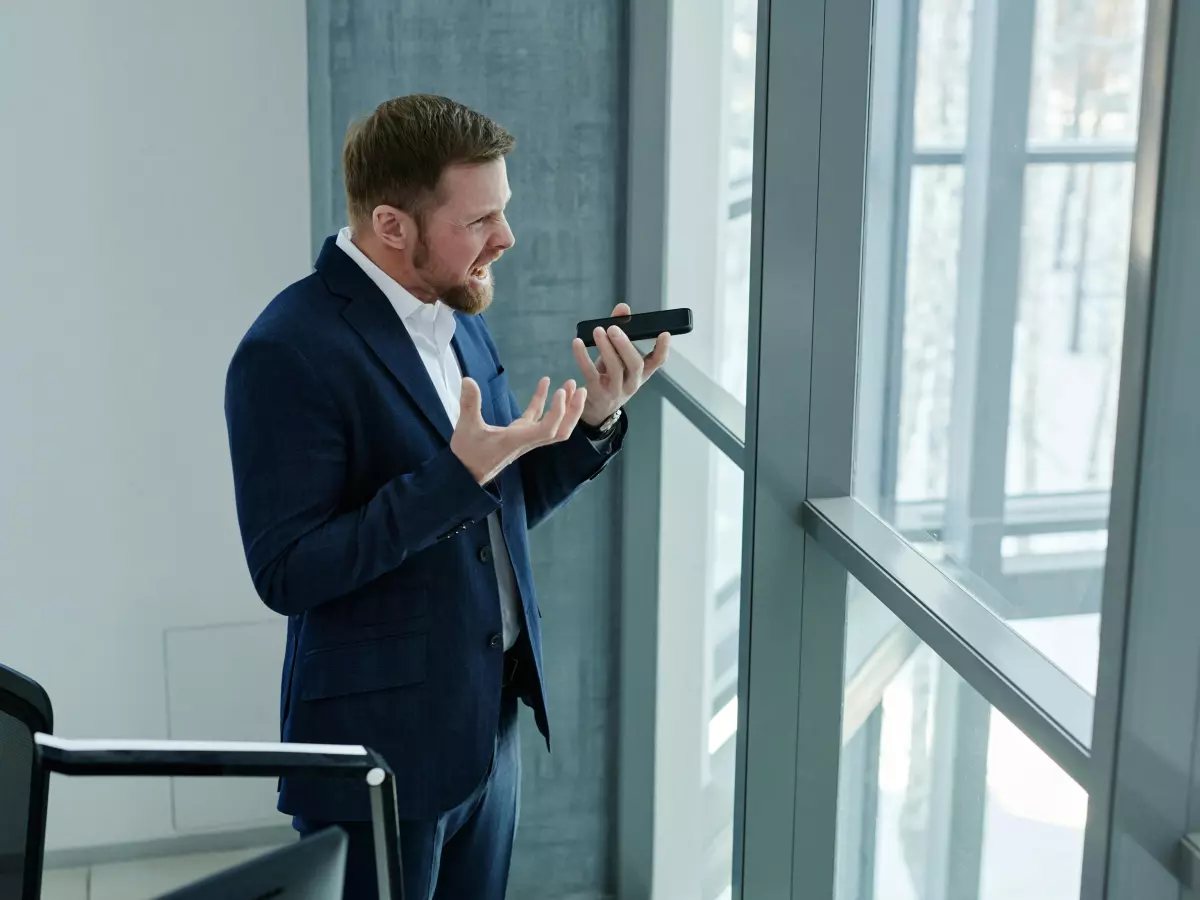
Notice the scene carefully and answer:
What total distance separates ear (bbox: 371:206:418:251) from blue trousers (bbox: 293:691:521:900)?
0.63m

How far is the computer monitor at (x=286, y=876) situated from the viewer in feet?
2.31

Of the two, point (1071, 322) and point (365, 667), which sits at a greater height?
point (1071, 322)

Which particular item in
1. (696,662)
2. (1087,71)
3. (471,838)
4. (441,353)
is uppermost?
(1087,71)

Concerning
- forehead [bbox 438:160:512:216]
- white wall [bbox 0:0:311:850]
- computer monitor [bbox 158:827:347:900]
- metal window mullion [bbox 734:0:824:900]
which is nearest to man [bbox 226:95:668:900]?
forehead [bbox 438:160:512:216]

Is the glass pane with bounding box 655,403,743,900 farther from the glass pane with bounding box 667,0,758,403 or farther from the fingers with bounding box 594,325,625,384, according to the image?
the fingers with bounding box 594,325,625,384

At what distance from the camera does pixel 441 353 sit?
5.63 feet

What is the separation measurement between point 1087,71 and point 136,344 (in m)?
2.06

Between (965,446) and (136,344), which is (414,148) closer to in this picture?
(965,446)

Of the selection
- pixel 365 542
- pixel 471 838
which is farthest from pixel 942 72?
pixel 471 838

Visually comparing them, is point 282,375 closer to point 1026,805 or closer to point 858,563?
point 858,563

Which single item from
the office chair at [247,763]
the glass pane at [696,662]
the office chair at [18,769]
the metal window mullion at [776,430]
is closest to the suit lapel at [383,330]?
the metal window mullion at [776,430]

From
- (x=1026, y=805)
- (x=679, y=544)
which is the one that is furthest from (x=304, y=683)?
(x=679, y=544)

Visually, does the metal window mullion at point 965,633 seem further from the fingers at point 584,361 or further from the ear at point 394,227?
the ear at point 394,227

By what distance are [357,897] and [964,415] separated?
943mm
